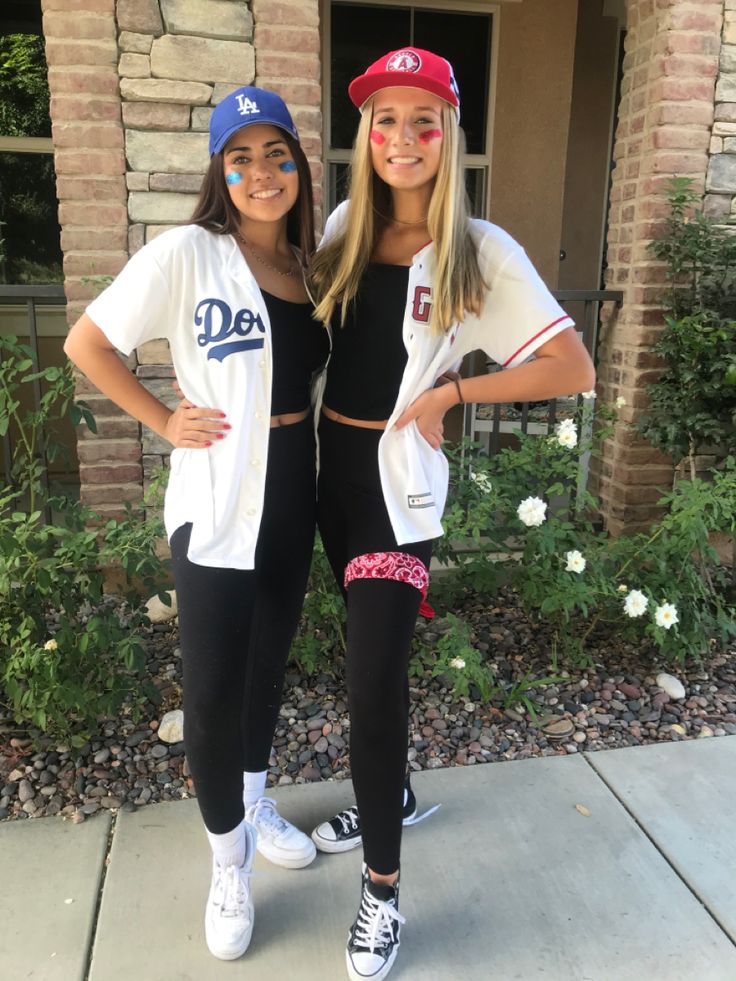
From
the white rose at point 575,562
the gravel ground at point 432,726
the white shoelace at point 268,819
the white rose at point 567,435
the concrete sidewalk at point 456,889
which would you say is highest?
the white rose at point 567,435

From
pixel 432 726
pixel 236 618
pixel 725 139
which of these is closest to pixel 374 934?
pixel 236 618

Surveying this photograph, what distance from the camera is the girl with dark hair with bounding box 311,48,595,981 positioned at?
169 centimetres

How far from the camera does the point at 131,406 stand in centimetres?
187

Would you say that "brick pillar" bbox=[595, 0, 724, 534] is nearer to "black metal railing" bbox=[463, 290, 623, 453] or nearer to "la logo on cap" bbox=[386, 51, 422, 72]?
"black metal railing" bbox=[463, 290, 623, 453]

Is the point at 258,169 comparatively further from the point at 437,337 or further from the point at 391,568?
the point at 391,568

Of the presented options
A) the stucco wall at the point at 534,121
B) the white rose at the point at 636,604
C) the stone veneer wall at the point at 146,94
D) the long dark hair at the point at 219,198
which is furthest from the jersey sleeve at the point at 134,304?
the stucco wall at the point at 534,121

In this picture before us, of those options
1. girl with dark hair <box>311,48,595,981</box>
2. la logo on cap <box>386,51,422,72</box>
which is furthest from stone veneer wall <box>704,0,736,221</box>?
la logo on cap <box>386,51,422,72</box>

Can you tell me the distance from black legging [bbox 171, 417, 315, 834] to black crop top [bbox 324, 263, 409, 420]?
0.15 metres

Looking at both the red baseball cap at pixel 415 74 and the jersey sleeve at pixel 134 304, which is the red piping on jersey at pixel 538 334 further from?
the jersey sleeve at pixel 134 304

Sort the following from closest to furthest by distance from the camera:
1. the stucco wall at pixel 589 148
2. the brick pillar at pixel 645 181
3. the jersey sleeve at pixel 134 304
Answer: the jersey sleeve at pixel 134 304, the brick pillar at pixel 645 181, the stucco wall at pixel 589 148

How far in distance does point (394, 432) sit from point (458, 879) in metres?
1.24

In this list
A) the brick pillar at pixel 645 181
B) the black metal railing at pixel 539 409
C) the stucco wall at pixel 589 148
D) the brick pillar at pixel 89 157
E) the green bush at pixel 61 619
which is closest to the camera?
the green bush at pixel 61 619

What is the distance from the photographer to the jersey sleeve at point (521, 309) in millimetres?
1737

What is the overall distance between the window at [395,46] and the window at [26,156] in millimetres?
1746
